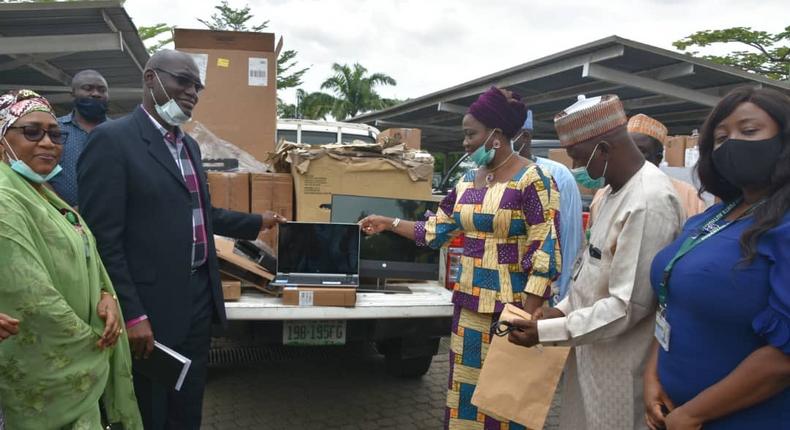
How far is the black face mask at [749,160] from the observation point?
1459mm

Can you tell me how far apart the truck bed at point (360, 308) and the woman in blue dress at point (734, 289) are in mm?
1500

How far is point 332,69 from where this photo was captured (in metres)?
33.2

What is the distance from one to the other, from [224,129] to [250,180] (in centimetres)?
126

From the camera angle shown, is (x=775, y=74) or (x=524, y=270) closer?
(x=524, y=270)

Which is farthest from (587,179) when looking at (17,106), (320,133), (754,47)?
(754,47)

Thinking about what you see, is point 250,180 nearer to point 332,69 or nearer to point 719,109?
point 719,109

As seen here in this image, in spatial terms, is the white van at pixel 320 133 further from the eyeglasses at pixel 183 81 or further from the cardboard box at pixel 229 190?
the eyeglasses at pixel 183 81

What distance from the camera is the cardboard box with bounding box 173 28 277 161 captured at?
444cm

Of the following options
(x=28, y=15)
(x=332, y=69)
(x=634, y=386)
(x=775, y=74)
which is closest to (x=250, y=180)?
(x=634, y=386)

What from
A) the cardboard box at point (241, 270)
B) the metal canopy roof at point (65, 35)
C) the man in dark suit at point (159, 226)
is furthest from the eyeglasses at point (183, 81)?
the metal canopy roof at point (65, 35)

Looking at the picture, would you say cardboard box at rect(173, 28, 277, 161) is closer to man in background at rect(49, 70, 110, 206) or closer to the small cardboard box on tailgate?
man in background at rect(49, 70, 110, 206)

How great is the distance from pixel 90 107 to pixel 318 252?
1881mm

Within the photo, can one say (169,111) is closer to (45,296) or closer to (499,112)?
(45,296)

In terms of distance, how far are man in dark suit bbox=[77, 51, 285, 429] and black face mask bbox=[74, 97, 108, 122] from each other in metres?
1.47
